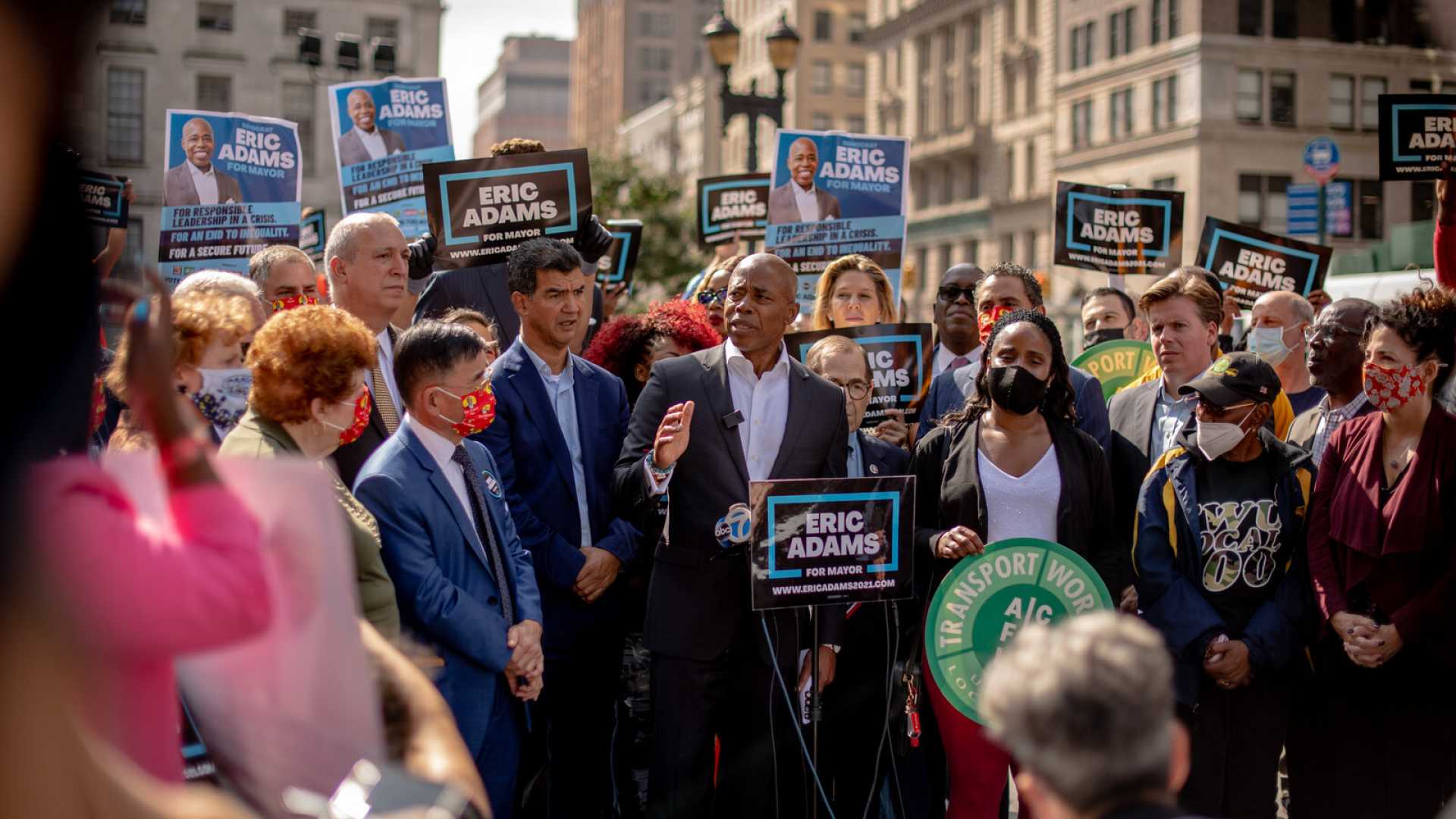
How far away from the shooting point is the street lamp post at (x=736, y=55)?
1744cm

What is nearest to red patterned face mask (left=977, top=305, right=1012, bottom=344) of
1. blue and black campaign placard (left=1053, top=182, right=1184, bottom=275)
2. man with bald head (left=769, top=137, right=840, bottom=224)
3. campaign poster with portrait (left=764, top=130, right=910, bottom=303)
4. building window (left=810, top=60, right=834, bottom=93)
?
campaign poster with portrait (left=764, top=130, right=910, bottom=303)

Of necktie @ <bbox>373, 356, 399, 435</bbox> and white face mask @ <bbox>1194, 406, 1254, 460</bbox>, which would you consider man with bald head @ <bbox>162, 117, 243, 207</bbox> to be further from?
white face mask @ <bbox>1194, 406, 1254, 460</bbox>

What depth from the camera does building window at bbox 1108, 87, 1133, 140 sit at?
63.4m

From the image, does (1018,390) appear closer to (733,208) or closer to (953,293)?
(953,293)

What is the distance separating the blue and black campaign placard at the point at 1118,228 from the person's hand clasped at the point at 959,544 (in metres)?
5.29

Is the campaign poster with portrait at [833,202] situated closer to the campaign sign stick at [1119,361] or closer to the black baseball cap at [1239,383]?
the campaign sign stick at [1119,361]

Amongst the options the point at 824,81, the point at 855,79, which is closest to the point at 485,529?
the point at 824,81

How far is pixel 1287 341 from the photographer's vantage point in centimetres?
811

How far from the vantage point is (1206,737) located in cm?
569

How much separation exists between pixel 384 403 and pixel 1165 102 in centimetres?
5995

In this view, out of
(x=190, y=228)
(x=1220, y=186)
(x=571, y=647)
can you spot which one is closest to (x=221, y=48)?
(x=1220, y=186)

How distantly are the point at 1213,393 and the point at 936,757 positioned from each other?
Result: 1.92m

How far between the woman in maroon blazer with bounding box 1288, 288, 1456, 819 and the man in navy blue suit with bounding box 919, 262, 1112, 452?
3.08 ft

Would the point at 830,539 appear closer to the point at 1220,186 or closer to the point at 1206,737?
the point at 1206,737
